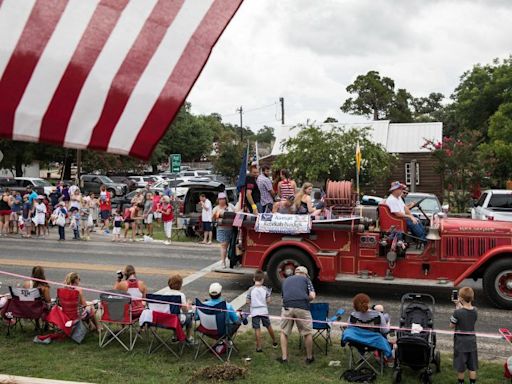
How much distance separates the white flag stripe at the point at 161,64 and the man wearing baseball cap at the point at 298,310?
16.1ft

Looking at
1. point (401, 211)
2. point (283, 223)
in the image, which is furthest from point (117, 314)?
point (401, 211)

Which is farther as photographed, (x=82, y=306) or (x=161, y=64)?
(x=82, y=306)

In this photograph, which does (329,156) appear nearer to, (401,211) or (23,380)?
(401,211)

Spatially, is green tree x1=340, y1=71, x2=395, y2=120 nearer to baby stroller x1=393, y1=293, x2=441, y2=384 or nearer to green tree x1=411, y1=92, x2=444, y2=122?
green tree x1=411, y1=92, x2=444, y2=122

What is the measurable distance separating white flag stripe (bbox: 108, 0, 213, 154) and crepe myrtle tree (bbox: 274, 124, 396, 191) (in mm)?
25717

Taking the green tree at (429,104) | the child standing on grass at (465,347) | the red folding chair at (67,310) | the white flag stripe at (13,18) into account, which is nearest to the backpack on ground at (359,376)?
the child standing on grass at (465,347)

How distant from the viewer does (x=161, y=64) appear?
3.85m

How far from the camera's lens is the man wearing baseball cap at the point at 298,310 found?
807 centimetres

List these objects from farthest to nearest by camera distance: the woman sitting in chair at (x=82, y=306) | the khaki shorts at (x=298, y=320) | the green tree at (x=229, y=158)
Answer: the green tree at (x=229, y=158) → the woman sitting in chair at (x=82, y=306) → the khaki shorts at (x=298, y=320)

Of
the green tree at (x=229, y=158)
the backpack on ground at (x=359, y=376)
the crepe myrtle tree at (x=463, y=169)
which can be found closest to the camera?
the backpack on ground at (x=359, y=376)

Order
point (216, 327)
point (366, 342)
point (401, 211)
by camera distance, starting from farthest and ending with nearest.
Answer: point (401, 211) < point (216, 327) < point (366, 342)

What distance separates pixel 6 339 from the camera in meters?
8.98

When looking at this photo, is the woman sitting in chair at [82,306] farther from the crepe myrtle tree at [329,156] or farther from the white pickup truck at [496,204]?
the crepe myrtle tree at [329,156]

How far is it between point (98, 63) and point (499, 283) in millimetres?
8799
